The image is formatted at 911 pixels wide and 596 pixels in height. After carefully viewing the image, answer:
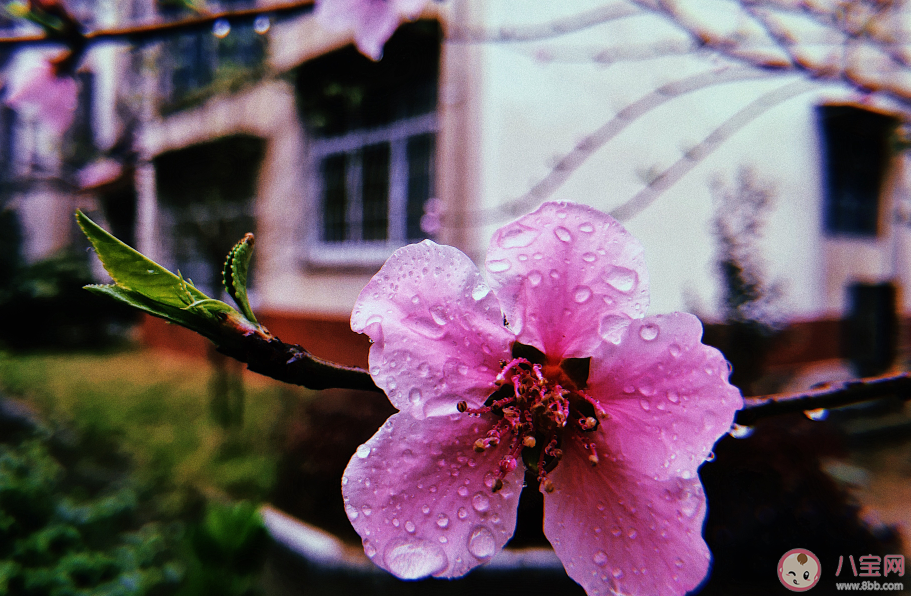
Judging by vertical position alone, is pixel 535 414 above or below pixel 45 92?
below

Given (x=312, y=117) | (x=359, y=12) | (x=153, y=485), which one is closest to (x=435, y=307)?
(x=359, y=12)

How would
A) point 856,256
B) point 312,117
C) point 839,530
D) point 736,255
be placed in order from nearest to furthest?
point 839,530, point 736,255, point 312,117, point 856,256

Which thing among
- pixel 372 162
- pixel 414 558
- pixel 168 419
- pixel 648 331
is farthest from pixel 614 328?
pixel 372 162

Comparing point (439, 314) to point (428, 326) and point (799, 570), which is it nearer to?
point (428, 326)

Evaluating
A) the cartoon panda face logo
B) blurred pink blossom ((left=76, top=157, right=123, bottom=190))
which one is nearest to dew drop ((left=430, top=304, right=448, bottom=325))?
the cartoon panda face logo

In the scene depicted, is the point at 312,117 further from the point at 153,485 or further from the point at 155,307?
the point at 155,307

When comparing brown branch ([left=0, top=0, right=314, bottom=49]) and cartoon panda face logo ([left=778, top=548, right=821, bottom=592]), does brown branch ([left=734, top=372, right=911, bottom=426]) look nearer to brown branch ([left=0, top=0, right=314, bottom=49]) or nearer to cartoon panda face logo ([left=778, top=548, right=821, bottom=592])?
cartoon panda face logo ([left=778, top=548, right=821, bottom=592])

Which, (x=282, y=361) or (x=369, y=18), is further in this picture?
(x=369, y=18)
